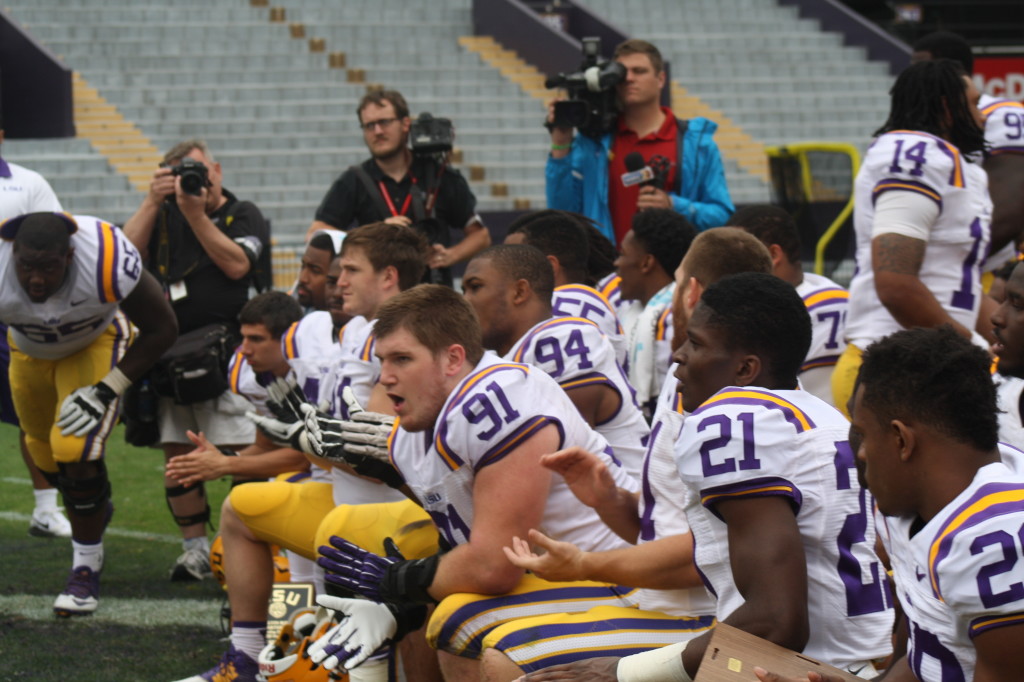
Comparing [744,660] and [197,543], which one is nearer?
[744,660]

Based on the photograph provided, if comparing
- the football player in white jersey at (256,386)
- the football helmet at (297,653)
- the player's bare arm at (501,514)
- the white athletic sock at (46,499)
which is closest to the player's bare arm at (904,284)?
the player's bare arm at (501,514)

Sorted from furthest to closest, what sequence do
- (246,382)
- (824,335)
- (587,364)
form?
(246,382), (824,335), (587,364)

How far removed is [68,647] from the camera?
191 inches

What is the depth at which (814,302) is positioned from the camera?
4621 millimetres

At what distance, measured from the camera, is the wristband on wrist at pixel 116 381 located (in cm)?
555

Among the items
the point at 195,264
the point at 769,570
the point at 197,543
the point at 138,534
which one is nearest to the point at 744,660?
the point at 769,570

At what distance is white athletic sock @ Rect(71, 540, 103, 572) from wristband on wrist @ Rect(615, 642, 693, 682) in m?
3.30

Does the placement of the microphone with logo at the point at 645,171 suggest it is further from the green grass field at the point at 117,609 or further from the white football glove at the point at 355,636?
the white football glove at the point at 355,636

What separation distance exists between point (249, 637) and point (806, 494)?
2.32 metres

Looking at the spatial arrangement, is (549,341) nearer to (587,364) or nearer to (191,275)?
(587,364)

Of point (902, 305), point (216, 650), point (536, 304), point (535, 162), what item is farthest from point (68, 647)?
point (535, 162)

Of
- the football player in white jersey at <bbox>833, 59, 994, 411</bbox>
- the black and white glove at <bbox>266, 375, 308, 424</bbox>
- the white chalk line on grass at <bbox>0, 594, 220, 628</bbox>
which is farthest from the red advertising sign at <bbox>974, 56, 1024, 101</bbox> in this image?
the black and white glove at <bbox>266, 375, 308, 424</bbox>

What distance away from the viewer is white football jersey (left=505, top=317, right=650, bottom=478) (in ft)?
13.1

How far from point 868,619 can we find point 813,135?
16.7 metres
